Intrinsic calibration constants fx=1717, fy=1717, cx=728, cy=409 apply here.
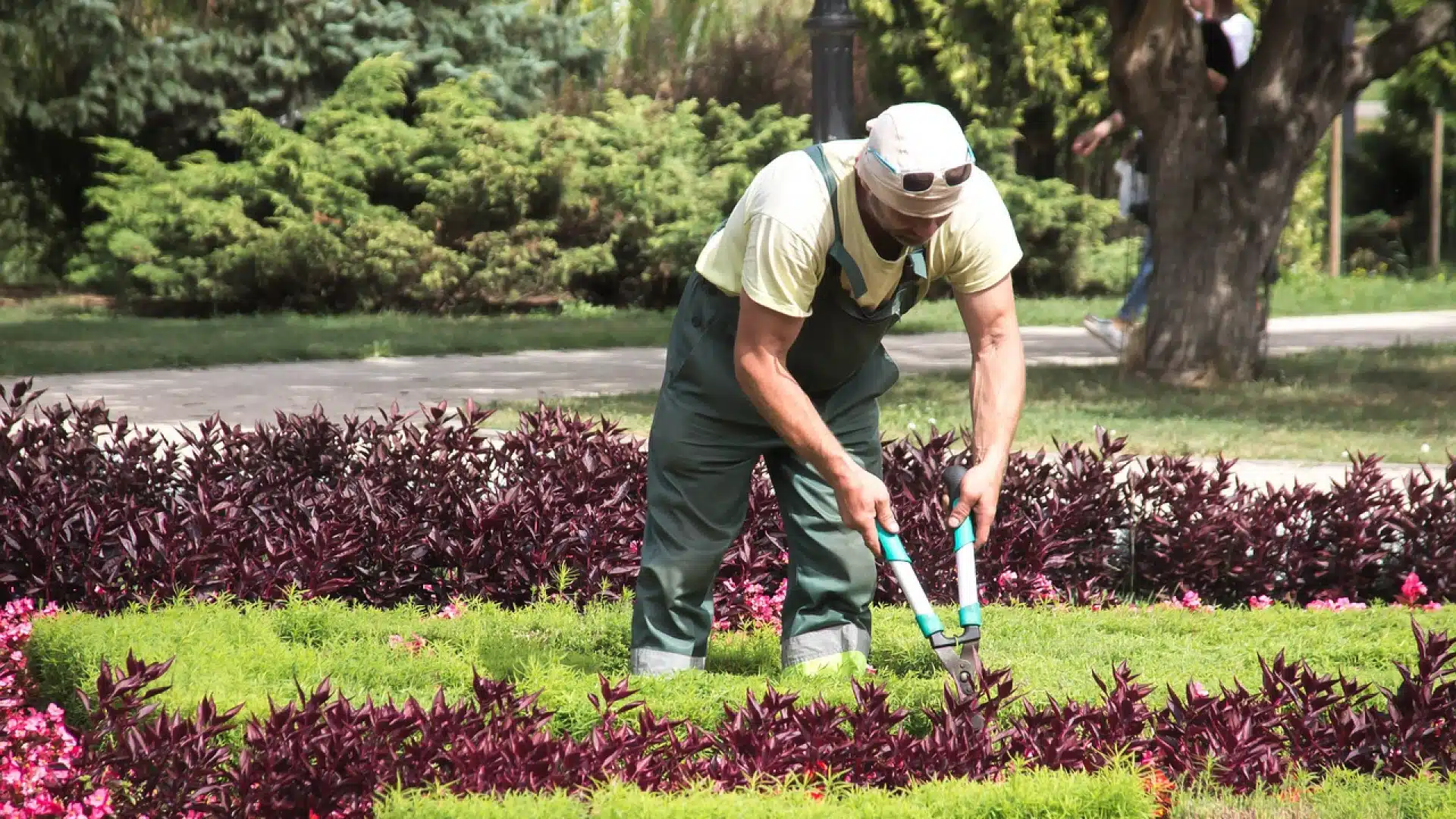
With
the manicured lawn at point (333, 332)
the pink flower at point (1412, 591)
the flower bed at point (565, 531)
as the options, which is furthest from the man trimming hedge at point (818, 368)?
the manicured lawn at point (333, 332)

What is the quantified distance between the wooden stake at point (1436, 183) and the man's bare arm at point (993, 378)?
23562 mm

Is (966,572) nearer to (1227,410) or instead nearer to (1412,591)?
(1412,591)

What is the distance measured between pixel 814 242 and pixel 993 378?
577 millimetres

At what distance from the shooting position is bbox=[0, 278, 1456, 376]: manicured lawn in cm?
1298

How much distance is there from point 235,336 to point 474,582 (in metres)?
9.79

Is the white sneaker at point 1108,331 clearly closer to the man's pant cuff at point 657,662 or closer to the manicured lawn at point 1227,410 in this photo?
the manicured lawn at point 1227,410

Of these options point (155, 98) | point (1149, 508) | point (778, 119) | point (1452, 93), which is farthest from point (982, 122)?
point (1149, 508)

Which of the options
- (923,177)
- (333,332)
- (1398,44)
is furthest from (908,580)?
(333,332)

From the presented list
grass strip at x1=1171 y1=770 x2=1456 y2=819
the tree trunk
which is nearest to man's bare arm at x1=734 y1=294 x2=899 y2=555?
grass strip at x1=1171 y1=770 x2=1456 y2=819

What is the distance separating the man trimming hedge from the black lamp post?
442cm

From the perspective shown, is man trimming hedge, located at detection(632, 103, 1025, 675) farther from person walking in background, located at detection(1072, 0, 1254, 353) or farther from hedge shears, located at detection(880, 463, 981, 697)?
person walking in background, located at detection(1072, 0, 1254, 353)

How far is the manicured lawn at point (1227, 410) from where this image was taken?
8438 millimetres

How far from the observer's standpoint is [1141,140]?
11539 millimetres

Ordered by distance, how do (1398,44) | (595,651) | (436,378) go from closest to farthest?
1. (595,651)
2. (1398,44)
3. (436,378)
